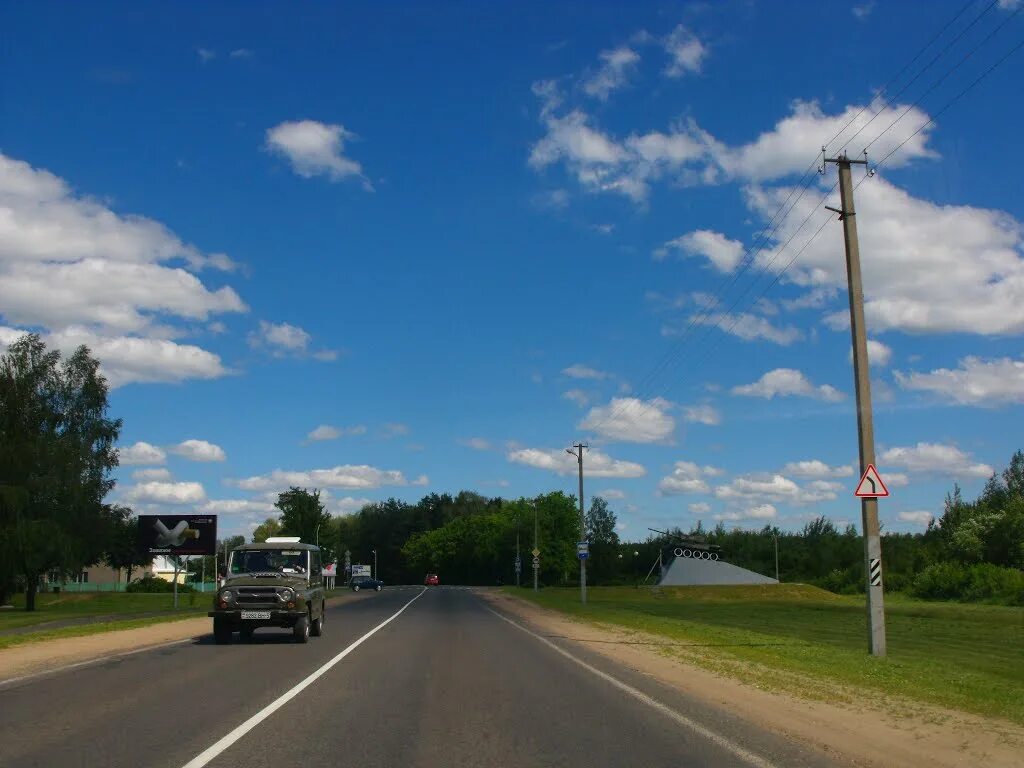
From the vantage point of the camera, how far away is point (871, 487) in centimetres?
1938

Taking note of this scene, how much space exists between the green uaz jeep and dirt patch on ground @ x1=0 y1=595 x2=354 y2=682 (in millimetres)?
2139

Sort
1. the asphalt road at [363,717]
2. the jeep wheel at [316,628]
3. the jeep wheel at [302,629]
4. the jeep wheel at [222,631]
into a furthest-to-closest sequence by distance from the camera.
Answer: the jeep wheel at [316,628]
the jeep wheel at [222,631]
the jeep wheel at [302,629]
the asphalt road at [363,717]

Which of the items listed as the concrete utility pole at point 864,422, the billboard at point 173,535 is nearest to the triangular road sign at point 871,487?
the concrete utility pole at point 864,422

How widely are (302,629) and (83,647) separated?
16.2ft

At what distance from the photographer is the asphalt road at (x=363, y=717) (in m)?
8.62

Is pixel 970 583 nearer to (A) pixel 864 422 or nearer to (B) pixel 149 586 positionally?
(A) pixel 864 422

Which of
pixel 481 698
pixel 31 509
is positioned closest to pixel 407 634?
pixel 481 698

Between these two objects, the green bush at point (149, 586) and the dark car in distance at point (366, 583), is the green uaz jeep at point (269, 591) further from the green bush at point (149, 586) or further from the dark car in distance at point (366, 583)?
the green bush at point (149, 586)

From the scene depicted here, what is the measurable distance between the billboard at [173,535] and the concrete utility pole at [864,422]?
35521 millimetres

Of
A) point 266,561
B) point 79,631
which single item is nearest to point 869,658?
point 266,561

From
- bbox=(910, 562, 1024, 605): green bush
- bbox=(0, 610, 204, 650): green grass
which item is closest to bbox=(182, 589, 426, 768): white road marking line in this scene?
bbox=(0, 610, 204, 650): green grass

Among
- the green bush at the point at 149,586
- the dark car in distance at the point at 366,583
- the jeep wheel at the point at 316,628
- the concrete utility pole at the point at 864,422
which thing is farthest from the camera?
the green bush at the point at 149,586

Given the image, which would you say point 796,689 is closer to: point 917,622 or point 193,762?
point 193,762

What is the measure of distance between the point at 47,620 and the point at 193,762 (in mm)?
31629
